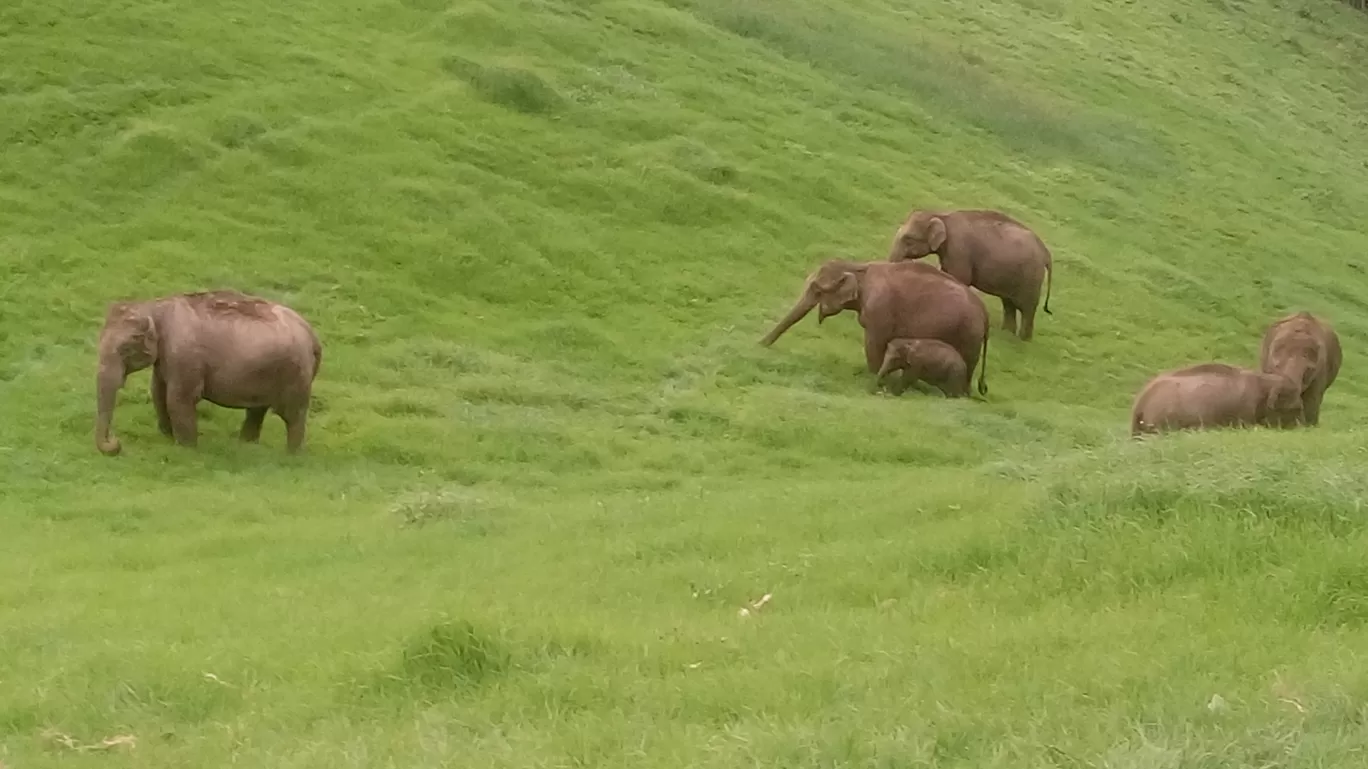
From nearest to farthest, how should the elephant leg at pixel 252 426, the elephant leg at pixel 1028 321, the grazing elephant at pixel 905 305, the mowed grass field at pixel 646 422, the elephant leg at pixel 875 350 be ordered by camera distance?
the mowed grass field at pixel 646 422 → the elephant leg at pixel 252 426 → the grazing elephant at pixel 905 305 → the elephant leg at pixel 875 350 → the elephant leg at pixel 1028 321

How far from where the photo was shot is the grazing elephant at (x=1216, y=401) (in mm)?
14430

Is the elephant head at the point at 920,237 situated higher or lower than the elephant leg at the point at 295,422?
higher

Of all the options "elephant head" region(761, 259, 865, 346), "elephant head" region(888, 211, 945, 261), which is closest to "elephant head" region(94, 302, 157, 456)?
"elephant head" region(761, 259, 865, 346)

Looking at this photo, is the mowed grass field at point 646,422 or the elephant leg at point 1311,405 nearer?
the mowed grass field at point 646,422

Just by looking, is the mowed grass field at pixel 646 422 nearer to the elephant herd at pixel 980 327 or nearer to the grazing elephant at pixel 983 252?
the elephant herd at pixel 980 327

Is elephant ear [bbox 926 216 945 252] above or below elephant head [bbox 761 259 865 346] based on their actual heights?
above

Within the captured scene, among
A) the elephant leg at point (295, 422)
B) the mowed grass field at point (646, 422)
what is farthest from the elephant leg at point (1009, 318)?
the elephant leg at point (295, 422)

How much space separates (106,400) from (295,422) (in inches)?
62.0

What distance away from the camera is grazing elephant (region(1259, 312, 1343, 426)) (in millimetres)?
15664

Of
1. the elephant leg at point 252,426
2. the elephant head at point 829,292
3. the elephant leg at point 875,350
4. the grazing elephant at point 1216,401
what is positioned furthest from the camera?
the elephant head at point 829,292

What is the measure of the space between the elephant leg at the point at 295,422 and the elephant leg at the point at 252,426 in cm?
40

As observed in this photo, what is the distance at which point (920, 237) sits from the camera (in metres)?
21.0

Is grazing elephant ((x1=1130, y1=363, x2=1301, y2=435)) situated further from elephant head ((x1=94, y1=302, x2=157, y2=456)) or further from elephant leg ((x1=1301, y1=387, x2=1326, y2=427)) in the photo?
elephant head ((x1=94, y1=302, x2=157, y2=456))

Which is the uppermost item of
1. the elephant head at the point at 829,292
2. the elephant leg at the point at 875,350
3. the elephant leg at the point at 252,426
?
the elephant head at the point at 829,292
